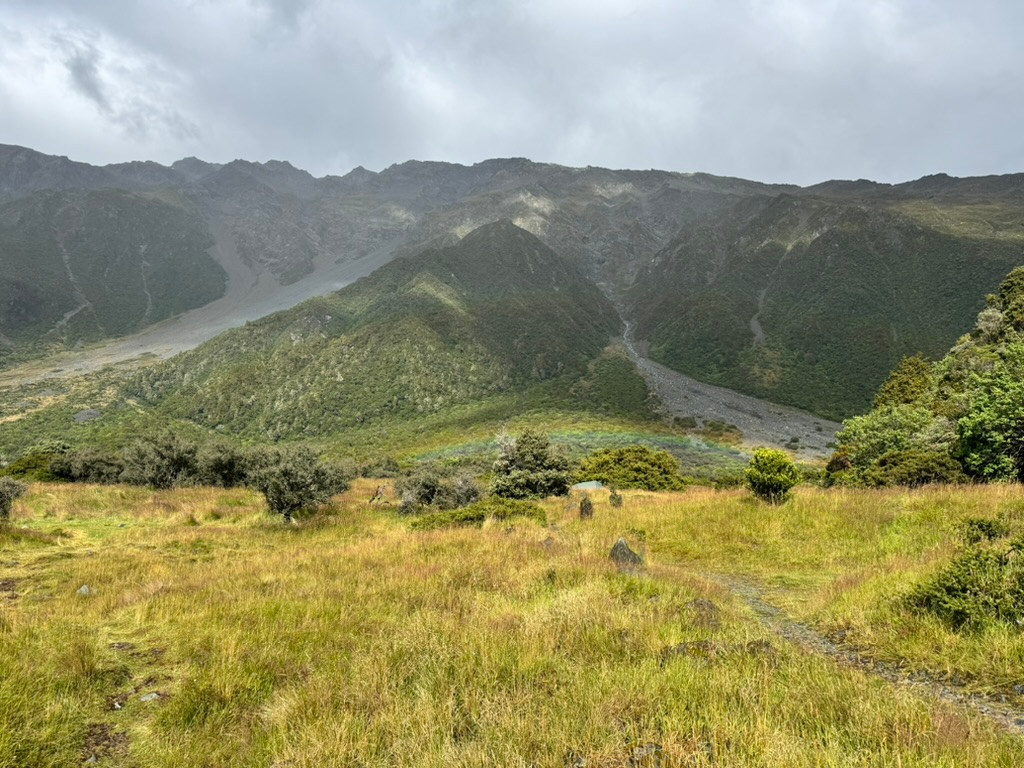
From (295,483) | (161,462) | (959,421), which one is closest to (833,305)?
(959,421)

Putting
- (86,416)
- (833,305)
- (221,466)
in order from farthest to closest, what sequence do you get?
1. (833,305)
2. (86,416)
3. (221,466)

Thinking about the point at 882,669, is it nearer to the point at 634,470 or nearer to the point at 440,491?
the point at 440,491

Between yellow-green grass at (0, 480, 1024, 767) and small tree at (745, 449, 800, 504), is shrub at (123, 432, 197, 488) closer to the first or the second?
yellow-green grass at (0, 480, 1024, 767)

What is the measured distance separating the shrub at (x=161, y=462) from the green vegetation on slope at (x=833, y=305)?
331 ft

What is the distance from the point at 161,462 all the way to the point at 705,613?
2850 centimetres

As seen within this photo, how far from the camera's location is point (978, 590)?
564cm

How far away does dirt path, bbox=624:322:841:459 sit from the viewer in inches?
2874

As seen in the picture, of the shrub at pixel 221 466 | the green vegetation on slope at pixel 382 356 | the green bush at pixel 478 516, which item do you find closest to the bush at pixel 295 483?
the green bush at pixel 478 516

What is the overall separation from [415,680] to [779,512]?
39.0ft

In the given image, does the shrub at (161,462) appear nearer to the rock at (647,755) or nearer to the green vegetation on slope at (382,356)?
the rock at (647,755)

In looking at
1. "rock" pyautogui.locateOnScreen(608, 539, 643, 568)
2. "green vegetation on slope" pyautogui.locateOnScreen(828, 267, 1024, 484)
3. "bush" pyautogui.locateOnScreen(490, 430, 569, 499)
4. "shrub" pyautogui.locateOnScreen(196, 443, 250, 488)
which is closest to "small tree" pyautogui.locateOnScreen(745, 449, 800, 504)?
"green vegetation on slope" pyautogui.locateOnScreen(828, 267, 1024, 484)

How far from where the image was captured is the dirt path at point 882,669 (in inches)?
160

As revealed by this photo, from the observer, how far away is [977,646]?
4.96 metres

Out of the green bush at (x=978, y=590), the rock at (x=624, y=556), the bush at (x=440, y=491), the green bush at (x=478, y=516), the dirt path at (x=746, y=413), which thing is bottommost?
the dirt path at (x=746, y=413)
